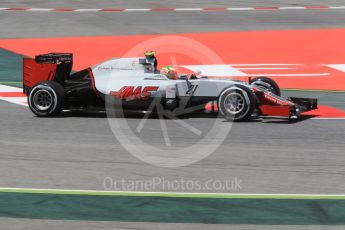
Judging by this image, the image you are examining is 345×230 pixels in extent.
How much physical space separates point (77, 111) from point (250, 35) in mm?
13021

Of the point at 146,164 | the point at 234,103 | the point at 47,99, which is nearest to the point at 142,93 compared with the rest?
the point at 234,103

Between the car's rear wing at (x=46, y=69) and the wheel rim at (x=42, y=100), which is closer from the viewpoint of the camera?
the wheel rim at (x=42, y=100)

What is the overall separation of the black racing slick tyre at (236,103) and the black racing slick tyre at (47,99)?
290cm

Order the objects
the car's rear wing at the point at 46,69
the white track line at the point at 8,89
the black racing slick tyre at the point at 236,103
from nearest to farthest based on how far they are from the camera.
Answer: the black racing slick tyre at the point at 236,103
the car's rear wing at the point at 46,69
the white track line at the point at 8,89

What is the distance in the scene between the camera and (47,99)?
15398mm

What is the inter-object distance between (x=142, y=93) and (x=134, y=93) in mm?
154

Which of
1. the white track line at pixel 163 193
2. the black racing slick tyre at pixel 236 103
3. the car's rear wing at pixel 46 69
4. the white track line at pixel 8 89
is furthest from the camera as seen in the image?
the white track line at pixel 8 89

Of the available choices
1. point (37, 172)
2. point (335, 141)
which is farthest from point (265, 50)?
point (37, 172)

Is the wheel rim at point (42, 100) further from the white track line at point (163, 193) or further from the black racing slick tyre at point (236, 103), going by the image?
the white track line at point (163, 193)

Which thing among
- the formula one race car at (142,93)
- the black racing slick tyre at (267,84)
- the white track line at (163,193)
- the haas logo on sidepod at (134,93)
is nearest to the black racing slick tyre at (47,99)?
the formula one race car at (142,93)

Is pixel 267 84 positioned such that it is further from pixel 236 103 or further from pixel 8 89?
pixel 8 89

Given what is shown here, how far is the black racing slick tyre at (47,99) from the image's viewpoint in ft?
50.1

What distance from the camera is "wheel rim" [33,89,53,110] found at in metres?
15.3

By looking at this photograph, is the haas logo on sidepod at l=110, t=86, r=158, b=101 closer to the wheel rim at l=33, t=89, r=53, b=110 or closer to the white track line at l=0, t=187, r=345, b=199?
the wheel rim at l=33, t=89, r=53, b=110
